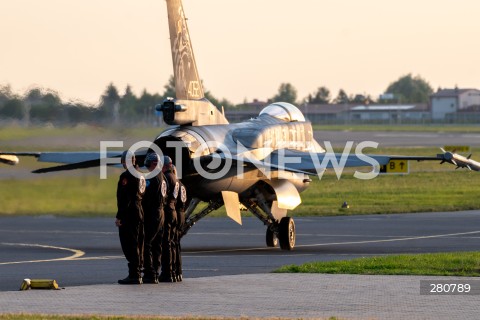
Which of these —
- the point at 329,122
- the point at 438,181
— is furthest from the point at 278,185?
the point at 329,122

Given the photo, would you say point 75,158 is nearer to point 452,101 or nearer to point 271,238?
point 271,238

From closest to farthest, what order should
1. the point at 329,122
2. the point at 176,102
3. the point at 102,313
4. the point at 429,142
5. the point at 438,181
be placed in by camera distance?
the point at 102,313 < the point at 176,102 < the point at 438,181 < the point at 429,142 < the point at 329,122

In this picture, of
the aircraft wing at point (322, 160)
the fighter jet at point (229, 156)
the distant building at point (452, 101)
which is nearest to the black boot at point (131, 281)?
the fighter jet at point (229, 156)

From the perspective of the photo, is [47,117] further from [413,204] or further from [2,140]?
[413,204]

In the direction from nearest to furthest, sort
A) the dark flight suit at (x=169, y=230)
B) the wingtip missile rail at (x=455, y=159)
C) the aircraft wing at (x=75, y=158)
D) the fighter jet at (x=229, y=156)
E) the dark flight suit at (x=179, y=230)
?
1. the dark flight suit at (x=169, y=230)
2. the dark flight suit at (x=179, y=230)
3. the fighter jet at (x=229, y=156)
4. the aircraft wing at (x=75, y=158)
5. the wingtip missile rail at (x=455, y=159)

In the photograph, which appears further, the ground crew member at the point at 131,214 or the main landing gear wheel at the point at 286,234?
the main landing gear wheel at the point at 286,234

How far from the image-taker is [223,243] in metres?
30.0

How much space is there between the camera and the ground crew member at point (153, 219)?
1997 cm

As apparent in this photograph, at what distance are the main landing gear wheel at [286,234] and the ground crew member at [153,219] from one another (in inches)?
335

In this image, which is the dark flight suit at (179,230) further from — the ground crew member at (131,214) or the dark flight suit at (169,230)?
the ground crew member at (131,214)

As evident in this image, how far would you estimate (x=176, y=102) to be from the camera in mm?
26500

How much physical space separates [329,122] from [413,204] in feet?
387

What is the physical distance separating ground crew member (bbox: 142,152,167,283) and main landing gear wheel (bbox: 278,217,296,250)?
8.52 m

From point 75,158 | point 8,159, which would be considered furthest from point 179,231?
point 8,159
